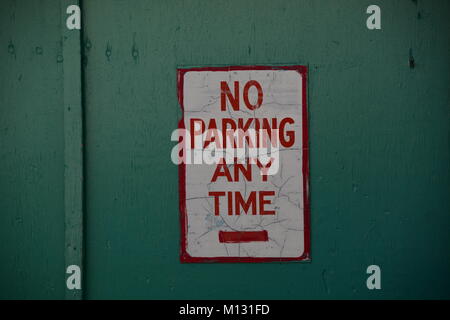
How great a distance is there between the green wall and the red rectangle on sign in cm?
14

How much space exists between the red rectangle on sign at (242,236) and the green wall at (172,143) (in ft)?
0.46

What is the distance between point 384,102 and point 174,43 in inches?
42.3

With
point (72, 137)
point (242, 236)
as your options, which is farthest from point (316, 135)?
point (72, 137)

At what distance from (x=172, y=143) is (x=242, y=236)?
58 cm

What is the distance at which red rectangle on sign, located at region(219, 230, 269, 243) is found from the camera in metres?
1.81

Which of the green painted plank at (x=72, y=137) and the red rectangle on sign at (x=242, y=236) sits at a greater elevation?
the green painted plank at (x=72, y=137)

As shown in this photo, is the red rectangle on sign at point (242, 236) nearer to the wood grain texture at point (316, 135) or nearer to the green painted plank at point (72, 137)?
the wood grain texture at point (316, 135)

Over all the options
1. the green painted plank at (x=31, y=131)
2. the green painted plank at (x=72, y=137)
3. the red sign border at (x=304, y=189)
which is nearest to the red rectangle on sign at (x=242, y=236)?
the red sign border at (x=304, y=189)

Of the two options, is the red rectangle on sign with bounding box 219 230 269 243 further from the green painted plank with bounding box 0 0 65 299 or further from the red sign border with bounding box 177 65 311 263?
the green painted plank with bounding box 0 0 65 299

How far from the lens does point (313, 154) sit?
1809mm

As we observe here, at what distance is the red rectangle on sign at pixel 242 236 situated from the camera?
1.81m

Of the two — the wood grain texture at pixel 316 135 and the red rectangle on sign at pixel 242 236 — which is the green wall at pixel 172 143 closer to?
the wood grain texture at pixel 316 135

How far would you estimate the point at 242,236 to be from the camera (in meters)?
1.82
